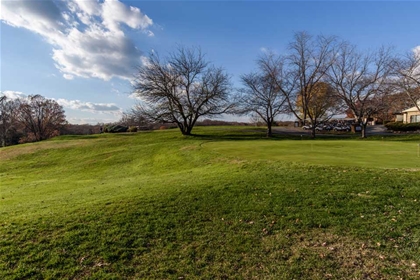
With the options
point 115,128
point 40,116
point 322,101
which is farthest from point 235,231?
point 40,116

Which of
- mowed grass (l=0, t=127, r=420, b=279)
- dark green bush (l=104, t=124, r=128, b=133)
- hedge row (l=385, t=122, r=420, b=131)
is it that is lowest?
mowed grass (l=0, t=127, r=420, b=279)

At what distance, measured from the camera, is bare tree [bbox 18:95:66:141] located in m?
52.9

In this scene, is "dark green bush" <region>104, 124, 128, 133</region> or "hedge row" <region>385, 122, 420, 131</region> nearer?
"hedge row" <region>385, 122, 420, 131</region>

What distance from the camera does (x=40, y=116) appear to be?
54000mm

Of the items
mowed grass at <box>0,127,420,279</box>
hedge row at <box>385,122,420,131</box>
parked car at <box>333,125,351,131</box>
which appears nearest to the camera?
mowed grass at <box>0,127,420,279</box>

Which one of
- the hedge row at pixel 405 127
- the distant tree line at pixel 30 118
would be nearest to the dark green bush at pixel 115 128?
the distant tree line at pixel 30 118

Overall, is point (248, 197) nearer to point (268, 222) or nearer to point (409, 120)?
point (268, 222)

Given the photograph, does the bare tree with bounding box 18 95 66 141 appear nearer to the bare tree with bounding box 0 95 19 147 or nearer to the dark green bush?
the bare tree with bounding box 0 95 19 147

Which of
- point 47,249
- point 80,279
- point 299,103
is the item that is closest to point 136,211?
point 47,249

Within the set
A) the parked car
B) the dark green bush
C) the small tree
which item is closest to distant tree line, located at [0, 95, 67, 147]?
the dark green bush

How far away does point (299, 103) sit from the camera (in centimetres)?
3991

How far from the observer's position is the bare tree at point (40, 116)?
52938mm

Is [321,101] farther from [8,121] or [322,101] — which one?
[8,121]

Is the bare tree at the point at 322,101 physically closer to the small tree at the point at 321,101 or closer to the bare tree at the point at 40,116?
the small tree at the point at 321,101
